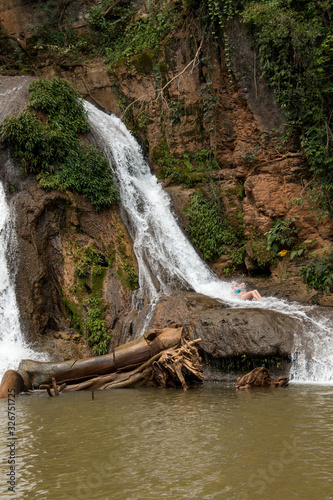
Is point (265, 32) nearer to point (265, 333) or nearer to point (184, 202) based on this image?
point (184, 202)

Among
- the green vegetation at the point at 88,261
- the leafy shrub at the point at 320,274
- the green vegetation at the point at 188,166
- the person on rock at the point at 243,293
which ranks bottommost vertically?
the person on rock at the point at 243,293

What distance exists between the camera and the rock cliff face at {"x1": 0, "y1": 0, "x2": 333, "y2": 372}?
35.7 feet

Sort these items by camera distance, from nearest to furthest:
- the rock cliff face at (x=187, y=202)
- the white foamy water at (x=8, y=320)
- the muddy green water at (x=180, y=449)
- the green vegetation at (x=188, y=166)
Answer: the muddy green water at (x=180, y=449), the rock cliff face at (x=187, y=202), the white foamy water at (x=8, y=320), the green vegetation at (x=188, y=166)

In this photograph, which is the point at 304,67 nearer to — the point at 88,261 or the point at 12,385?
the point at 88,261

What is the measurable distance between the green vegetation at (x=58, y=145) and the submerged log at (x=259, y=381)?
8.28 meters

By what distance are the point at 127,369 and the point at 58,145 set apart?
8283 mm

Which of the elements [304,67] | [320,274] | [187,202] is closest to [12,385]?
[320,274]

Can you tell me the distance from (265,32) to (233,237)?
6572 millimetres

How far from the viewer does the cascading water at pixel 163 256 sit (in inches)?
364

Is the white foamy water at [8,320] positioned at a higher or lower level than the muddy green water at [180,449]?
higher

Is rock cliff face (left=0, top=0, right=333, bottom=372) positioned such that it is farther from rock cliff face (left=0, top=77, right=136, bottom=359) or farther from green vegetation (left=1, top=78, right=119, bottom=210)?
green vegetation (left=1, top=78, right=119, bottom=210)

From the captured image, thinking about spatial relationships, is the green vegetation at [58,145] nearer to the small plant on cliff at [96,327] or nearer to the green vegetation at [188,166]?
the green vegetation at [188,166]

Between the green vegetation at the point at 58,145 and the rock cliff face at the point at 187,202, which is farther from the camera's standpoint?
the green vegetation at the point at 58,145

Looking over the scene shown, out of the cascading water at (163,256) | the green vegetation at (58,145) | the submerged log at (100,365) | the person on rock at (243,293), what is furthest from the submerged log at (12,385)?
the green vegetation at (58,145)
